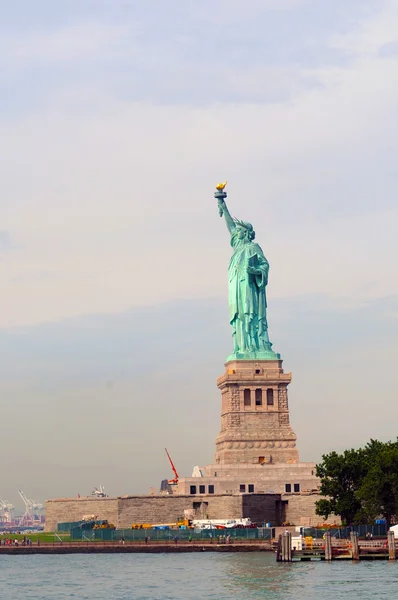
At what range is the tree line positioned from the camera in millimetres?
93500

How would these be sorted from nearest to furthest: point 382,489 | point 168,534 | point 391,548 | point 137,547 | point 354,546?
point 391,548, point 354,546, point 382,489, point 137,547, point 168,534

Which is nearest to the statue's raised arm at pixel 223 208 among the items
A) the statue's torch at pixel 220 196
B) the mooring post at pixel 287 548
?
the statue's torch at pixel 220 196

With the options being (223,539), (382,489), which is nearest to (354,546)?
(382,489)

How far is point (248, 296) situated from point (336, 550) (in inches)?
1769

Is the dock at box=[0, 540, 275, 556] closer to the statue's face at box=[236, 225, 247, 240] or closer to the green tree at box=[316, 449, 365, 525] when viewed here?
the green tree at box=[316, 449, 365, 525]

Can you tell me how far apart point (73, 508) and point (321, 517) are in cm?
2396

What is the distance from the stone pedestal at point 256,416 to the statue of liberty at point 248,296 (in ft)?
7.07

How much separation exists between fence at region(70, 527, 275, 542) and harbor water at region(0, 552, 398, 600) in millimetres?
7650

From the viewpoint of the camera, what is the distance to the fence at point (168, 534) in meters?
101

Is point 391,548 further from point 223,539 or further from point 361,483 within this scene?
point 223,539

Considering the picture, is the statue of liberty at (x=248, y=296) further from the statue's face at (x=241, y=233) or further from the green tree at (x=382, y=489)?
the green tree at (x=382, y=489)

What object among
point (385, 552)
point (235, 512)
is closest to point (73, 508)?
point (235, 512)

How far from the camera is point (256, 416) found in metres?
121

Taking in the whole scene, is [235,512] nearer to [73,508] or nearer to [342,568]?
[73,508]
